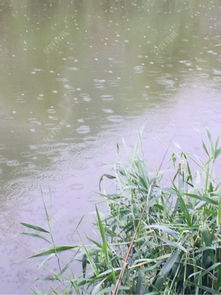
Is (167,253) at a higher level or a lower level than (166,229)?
lower

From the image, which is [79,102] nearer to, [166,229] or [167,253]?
[167,253]

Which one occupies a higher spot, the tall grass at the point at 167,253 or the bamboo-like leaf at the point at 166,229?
the bamboo-like leaf at the point at 166,229

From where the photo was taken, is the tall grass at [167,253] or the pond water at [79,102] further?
the pond water at [79,102]

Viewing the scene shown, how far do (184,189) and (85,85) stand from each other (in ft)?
12.4

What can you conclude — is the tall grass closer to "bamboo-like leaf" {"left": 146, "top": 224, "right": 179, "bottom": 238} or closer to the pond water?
"bamboo-like leaf" {"left": 146, "top": 224, "right": 179, "bottom": 238}

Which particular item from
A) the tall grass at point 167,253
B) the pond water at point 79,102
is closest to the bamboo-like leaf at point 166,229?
the tall grass at point 167,253

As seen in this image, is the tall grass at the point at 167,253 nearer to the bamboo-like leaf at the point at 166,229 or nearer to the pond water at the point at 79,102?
the bamboo-like leaf at the point at 166,229

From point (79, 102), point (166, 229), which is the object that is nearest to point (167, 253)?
point (166, 229)

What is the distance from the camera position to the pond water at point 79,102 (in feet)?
10.9

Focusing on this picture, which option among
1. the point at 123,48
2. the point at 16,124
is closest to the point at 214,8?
the point at 123,48

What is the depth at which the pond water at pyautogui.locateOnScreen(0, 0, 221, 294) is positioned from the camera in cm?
332

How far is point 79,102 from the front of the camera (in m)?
5.20

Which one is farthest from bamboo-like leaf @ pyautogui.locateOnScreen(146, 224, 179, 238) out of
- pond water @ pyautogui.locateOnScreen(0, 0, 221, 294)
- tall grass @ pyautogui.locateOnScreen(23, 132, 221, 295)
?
pond water @ pyautogui.locateOnScreen(0, 0, 221, 294)

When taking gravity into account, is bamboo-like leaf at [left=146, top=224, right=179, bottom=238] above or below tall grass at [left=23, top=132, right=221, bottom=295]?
above
